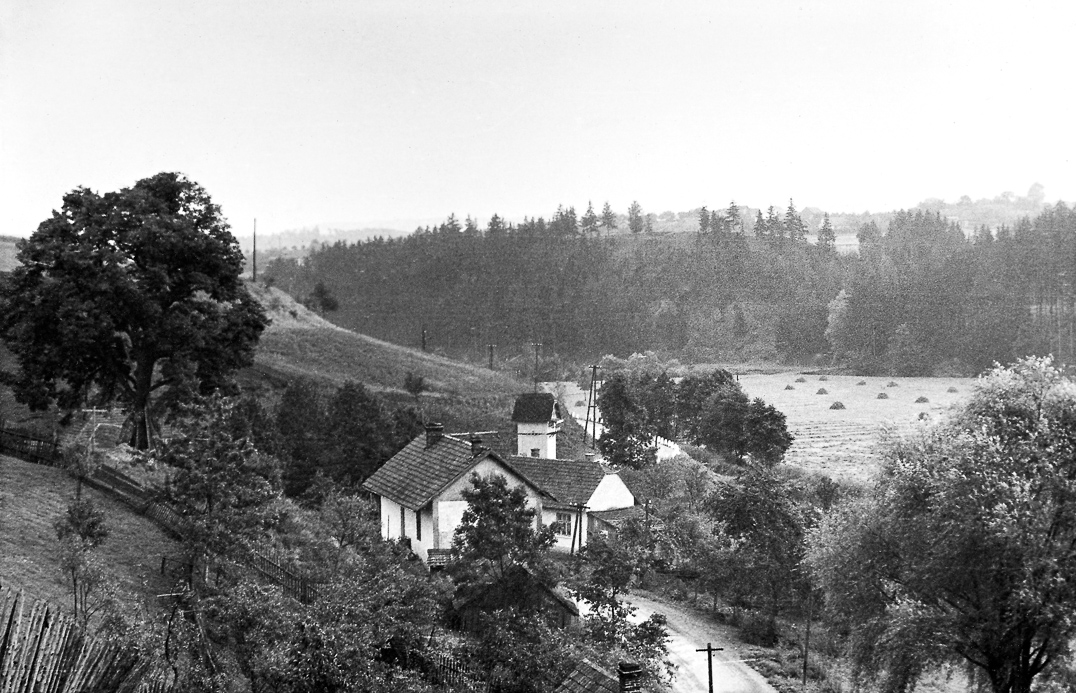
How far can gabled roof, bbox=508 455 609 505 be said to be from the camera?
39.1 m

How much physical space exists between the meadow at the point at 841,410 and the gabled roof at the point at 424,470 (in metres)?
28.0

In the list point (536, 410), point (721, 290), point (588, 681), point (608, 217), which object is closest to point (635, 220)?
point (608, 217)

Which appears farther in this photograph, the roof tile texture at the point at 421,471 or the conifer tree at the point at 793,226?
the conifer tree at the point at 793,226

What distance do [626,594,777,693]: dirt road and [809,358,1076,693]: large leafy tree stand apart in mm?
4340

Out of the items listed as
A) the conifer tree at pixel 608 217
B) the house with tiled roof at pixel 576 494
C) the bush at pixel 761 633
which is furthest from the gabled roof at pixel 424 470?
the conifer tree at pixel 608 217

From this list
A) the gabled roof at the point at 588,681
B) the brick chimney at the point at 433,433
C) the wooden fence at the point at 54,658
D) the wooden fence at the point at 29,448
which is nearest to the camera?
the wooden fence at the point at 54,658

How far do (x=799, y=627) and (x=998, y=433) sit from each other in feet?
45.1

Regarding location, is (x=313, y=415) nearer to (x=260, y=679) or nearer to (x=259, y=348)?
(x=260, y=679)

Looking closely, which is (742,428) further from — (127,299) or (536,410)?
(127,299)

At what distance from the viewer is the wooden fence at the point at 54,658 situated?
2.90m

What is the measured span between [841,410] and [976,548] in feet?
223

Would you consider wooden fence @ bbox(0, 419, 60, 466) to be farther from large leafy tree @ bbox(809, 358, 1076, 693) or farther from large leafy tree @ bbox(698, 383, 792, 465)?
large leafy tree @ bbox(698, 383, 792, 465)

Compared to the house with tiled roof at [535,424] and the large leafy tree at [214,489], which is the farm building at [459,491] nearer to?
the house with tiled roof at [535,424]

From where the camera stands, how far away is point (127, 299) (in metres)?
30.2
